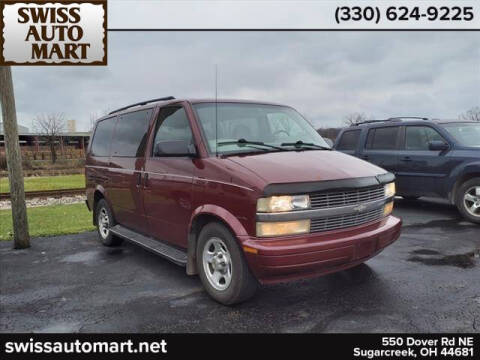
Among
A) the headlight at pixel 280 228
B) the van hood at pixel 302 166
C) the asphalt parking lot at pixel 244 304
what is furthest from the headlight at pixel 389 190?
the headlight at pixel 280 228

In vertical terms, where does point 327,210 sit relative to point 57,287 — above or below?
above

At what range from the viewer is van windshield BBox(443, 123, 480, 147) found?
7.60m

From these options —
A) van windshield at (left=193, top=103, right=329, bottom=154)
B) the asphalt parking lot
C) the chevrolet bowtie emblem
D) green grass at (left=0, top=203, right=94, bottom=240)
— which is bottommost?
green grass at (left=0, top=203, right=94, bottom=240)

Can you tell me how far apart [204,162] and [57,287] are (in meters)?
2.25

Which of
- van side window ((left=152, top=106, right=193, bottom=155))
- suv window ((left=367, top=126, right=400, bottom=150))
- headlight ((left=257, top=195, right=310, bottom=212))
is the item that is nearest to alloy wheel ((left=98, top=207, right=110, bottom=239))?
van side window ((left=152, top=106, right=193, bottom=155))

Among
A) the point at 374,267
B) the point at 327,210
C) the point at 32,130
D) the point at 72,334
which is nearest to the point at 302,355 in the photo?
the point at 327,210

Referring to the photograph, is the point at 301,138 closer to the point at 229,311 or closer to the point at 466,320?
the point at 229,311

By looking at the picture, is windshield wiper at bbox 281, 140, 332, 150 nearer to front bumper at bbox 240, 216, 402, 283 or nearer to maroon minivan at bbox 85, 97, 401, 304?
maroon minivan at bbox 85, 97, 401, 304

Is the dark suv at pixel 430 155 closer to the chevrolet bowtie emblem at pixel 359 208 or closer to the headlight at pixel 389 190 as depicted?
the headlight at pixel 389 190

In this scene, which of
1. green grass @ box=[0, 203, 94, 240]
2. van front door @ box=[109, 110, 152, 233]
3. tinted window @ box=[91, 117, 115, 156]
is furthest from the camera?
green grass @ box=[0, 203, 94, 240]

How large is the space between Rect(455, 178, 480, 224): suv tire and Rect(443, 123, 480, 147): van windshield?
0.81m

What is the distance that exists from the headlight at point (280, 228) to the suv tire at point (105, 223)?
3.35m

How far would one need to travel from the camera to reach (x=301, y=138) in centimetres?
464

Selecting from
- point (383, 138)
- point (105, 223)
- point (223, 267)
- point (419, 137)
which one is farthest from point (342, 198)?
point (383, 138)
